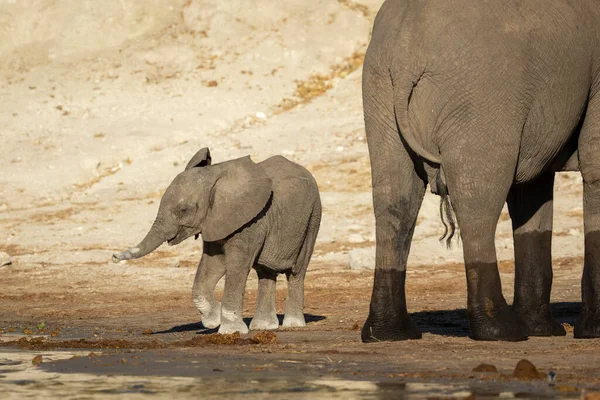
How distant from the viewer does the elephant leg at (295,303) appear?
12180 mm

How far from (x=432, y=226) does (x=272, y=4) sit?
16.4 metres

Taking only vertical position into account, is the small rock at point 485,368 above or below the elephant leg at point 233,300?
below

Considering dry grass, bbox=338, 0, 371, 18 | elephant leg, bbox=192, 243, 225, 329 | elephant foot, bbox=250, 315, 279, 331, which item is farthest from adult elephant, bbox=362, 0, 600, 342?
dry grass, bbox=338, 0, 371, 18

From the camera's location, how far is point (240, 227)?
37.8 feet

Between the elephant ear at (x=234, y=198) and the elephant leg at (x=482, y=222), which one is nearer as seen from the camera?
the elephant leg at (x=482, y=222)

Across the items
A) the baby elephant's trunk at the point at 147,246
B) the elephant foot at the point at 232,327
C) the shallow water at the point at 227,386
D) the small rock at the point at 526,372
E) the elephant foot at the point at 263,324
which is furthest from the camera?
the elephant foot at the point at 263,324

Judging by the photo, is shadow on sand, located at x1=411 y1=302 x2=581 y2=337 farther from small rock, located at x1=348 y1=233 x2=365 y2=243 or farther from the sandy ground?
small rock, located at x1=348 y1=233 x2=365 y2=243

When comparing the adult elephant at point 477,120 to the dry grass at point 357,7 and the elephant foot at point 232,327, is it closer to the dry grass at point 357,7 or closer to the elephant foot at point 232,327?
the elephant foot at point 232,327

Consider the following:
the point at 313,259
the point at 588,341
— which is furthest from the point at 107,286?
the point at 588,341

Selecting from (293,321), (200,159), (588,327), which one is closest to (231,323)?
(293,321)

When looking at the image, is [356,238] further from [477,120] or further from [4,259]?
[477,120]

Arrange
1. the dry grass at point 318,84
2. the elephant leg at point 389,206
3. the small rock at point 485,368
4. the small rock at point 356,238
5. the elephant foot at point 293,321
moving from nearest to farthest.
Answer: the small rock at point 485,368 < the elephant leg at point 389,206 < the elephant foot at point 293,321 < the small rock at point 356,238 < the dry grass at point 318,84

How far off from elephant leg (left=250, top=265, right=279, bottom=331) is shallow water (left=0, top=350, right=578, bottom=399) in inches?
135

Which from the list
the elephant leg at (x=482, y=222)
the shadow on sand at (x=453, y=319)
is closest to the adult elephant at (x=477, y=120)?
the elephant leg at (x=482, y=222)
